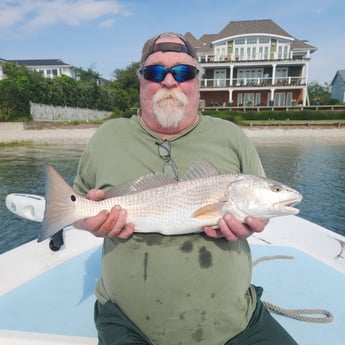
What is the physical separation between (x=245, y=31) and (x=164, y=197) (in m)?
57.1

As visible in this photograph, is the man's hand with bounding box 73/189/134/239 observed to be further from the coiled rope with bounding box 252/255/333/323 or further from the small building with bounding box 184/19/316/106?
the small building with bounding box 184/19/316/106

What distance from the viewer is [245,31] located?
5244 cm

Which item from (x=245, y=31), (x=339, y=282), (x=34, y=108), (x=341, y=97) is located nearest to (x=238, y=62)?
(x=245, y=31)

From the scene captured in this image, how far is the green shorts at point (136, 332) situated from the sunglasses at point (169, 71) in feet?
6.67

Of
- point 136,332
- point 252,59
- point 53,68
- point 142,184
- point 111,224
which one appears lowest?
point 136,332

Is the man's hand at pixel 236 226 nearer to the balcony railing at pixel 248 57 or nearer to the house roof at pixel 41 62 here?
the balcony railing at pixel 248 57

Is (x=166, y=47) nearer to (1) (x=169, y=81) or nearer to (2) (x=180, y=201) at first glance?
(1) (x=169, y=81)

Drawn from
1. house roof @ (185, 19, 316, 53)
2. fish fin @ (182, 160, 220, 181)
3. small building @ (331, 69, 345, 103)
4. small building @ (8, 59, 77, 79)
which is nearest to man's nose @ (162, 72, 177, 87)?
fish fin @ (182, 160, 220, 181)

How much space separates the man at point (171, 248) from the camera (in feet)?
7.63

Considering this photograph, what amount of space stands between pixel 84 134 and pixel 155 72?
3464 cm

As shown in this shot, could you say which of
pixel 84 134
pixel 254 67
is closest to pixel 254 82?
pixel 254 67

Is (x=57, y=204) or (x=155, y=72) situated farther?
(x=155, y=72)

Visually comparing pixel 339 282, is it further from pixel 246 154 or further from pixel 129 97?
pixel 129 97

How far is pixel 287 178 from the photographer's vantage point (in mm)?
16016
